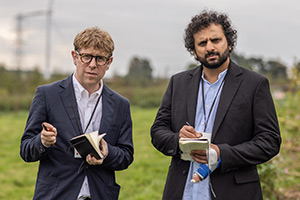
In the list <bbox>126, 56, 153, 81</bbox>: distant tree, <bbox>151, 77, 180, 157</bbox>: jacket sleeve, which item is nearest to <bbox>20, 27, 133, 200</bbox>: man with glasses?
<bbox>151, 77, 180, 157</bbox>: jacket sleeve

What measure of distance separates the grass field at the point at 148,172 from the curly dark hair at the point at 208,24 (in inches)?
81.1

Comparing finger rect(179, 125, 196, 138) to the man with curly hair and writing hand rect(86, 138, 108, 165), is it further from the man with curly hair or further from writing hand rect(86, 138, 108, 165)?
writing hand rect(86, 138, 108, 165)

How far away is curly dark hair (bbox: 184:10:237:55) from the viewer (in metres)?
2.78

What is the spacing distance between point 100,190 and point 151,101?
22.2 m

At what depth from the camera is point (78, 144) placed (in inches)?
95.3

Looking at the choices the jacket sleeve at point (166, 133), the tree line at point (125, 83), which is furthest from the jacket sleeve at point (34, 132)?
the tree line at point (125, 83)

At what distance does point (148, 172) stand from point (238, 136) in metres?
5.08

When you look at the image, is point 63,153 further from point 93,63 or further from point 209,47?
point 209,47

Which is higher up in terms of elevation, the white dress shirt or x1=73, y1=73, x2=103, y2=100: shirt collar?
x1=73, y1=73, x2=103, y2=100: shirt collar

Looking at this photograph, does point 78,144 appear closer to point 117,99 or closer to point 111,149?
point 111,149

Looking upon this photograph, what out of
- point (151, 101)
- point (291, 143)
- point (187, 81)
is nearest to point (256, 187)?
point (187, 81)

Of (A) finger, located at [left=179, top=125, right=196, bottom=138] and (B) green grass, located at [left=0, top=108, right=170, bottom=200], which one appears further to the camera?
(B) green grass, located at [left=0, top=108, right=170, bottom=200]

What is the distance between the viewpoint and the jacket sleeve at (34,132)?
258 centimetres

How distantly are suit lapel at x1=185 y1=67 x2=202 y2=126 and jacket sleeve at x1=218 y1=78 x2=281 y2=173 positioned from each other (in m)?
0.32
